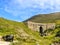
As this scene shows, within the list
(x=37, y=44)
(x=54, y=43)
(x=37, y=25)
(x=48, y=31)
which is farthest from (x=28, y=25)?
(x=37, y=44)

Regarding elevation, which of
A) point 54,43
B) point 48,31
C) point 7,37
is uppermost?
point 7,37

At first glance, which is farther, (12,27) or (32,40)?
(12,27)

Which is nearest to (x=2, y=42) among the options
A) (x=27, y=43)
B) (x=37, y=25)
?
(x=27, y=43)

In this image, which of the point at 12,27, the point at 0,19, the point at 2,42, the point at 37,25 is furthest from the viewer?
the point at 37,25

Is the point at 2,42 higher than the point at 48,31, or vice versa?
the point at 2,42

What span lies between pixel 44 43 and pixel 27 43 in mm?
4193

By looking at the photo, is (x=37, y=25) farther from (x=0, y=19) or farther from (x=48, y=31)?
(x=0, y=19)

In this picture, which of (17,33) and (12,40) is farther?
(17,33)

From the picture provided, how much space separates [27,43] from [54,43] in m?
7.24

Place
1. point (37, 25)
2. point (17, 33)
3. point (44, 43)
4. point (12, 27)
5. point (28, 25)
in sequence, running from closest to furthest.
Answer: point (44, 43) → point (17, 33) → point (12, 27) → point (28, 25) → point (37, 25)

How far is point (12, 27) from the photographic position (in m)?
51.3

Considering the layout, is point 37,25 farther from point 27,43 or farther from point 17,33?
point 27,43

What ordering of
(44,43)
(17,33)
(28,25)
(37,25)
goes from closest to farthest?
(44,43), (17,33), (28,25), (37,25)

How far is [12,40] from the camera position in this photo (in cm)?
4178
